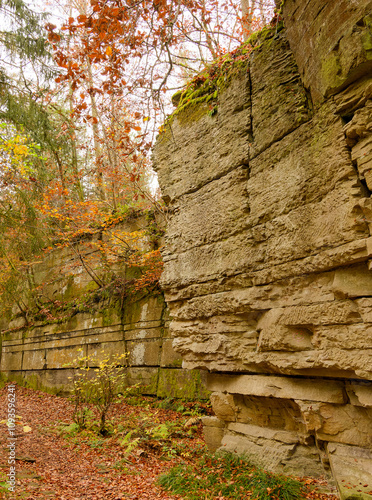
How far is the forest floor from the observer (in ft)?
13.8

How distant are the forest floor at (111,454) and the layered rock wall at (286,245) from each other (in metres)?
0.82

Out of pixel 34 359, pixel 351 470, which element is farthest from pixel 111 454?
pixel 34 359

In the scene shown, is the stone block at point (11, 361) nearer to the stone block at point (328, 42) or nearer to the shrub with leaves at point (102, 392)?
the shrub with leaves at point (102, 392)

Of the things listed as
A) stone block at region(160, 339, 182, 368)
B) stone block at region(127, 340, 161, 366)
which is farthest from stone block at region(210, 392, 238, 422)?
stone block at region(127, 340, 161, 366)

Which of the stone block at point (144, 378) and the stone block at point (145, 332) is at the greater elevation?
the stone block at point (145, 332)

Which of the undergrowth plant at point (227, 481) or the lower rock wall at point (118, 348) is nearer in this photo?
the undergrowth plant at point (227, 481)

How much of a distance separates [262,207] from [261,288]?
1.01 metres

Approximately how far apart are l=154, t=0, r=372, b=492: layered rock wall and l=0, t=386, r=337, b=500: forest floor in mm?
819

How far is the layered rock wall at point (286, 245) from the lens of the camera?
10.7ft

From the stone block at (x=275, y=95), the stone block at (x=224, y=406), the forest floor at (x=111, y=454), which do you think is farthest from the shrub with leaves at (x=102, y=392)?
the stone block at (x=275, y=95)

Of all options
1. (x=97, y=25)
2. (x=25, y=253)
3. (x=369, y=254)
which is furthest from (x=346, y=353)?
(x=25, y=253)

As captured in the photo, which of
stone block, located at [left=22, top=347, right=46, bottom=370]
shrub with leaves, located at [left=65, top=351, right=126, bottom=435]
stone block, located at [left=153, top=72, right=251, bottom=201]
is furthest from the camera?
stone block, located at [left=22, top=347, right=46, bottom=370]

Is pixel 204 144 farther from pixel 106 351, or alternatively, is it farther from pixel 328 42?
pixel 106 351

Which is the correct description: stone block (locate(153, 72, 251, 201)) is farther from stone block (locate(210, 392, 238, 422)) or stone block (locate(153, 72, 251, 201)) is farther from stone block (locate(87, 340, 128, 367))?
stone block (locate(87, 340, 128, 367))
